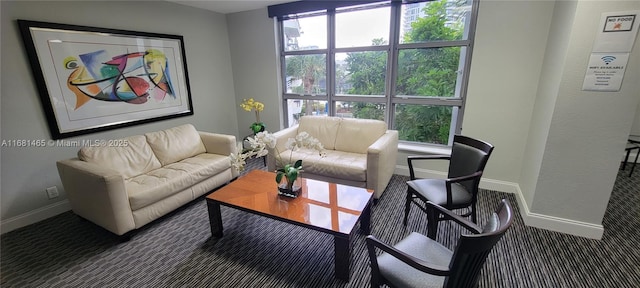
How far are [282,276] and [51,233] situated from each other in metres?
2.18

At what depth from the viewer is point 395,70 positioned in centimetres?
330

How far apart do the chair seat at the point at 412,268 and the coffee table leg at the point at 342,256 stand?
0.31 metres

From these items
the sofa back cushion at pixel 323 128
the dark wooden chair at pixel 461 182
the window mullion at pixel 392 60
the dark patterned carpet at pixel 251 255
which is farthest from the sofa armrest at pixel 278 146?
the dark wooden chair at pixel 461 182

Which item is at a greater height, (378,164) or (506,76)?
(506,76)

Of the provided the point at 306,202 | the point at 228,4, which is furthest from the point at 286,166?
the point at 228,4

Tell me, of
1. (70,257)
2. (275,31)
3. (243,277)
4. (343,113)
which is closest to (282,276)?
(243,277)

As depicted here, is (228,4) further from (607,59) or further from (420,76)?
(607,59)

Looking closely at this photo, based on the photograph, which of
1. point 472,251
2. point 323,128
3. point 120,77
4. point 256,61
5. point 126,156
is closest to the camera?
point 472,251

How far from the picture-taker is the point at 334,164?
275 cm

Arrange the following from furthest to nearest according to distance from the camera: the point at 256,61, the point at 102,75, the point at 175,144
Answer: the point at 256,61 → the point at 175,144 → the point at 102,75

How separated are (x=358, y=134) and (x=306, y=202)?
1403mm

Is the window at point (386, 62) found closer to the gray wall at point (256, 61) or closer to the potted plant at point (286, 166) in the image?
the gray wall at point (256, 61)

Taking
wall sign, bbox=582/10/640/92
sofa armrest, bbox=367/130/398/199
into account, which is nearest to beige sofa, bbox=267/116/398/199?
sofa armrest, bbox=367/130/398/199

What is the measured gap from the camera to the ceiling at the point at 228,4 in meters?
3.36
